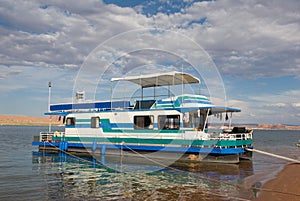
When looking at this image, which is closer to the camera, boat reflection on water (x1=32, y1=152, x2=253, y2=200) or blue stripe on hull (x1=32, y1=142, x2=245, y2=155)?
boat reflection on water (x1=32, y1=152, x2=253, y2=200)

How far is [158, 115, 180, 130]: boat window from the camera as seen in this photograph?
22.7 metres

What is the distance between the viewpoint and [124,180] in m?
16.5

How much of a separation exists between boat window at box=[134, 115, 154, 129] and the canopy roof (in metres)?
3.03

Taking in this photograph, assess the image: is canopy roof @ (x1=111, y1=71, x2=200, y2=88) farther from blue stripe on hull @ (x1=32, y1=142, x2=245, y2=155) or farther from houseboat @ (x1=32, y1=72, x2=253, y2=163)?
blue stripe on hull @ (x1=32, y1=142, x2=245, y2=155)

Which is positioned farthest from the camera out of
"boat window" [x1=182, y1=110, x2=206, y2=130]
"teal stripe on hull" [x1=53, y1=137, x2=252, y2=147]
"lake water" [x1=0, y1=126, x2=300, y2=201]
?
"boat window" [x1=182, y1=110, x2=206, y2=130]

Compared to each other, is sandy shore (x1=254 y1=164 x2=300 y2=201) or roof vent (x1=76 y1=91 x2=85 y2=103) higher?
roof vent (x1=76 y1=91 x2=85 y2=103)

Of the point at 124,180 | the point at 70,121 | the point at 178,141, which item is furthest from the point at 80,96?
the point at 124,180

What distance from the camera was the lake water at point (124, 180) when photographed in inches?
524

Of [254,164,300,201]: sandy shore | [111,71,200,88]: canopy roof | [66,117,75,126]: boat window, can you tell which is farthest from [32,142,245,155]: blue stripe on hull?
[111,71,200,88]: canopy roof

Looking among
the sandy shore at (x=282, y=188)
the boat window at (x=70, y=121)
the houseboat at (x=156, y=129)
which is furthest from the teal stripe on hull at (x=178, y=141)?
the sandy shore at (x=282, y=188)

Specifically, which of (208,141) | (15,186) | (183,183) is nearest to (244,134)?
(208,141)

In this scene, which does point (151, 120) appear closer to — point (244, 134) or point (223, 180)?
point (244, 134)

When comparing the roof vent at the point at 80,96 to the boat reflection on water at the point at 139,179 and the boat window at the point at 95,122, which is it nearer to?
the boat window at the point at 95,122

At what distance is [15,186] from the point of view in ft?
49.6
